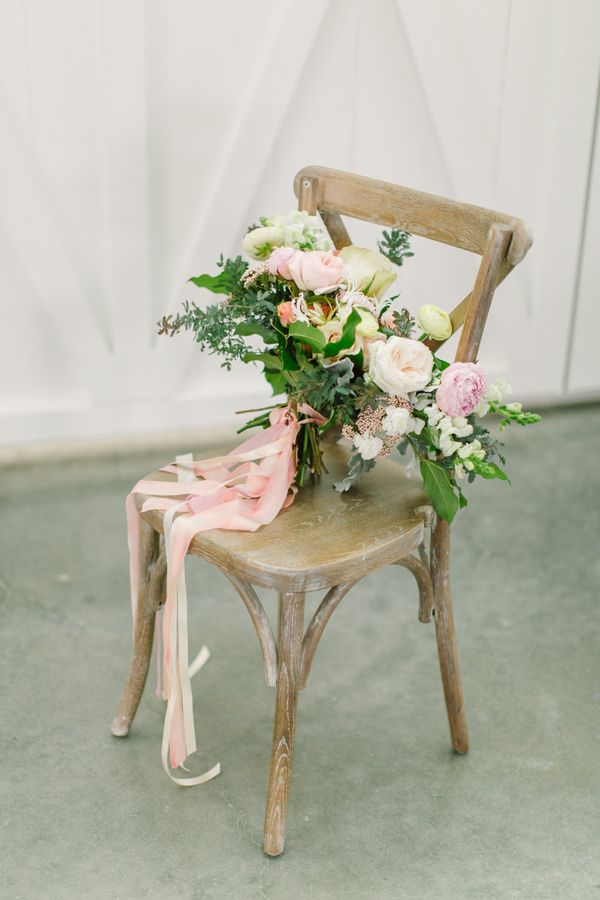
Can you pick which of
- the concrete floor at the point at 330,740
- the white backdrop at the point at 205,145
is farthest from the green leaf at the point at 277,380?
the white backdrop at the point at 205,145

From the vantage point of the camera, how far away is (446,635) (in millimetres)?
2002

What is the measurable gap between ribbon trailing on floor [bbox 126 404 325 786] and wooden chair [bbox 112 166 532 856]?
27 mm

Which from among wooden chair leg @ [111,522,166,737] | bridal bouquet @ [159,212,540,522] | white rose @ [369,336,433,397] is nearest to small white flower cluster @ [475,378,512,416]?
bridal bouquet @ [159,212,540,522]

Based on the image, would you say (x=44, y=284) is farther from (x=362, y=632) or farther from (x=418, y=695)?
(x=418, y=695)

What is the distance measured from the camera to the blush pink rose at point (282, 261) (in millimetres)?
1763

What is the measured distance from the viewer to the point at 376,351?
170cm

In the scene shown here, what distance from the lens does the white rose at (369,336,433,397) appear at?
65.6 inches

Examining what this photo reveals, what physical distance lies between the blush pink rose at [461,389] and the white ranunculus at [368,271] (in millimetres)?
229

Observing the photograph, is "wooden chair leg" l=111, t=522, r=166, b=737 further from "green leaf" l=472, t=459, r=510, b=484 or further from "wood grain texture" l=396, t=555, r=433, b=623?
"green leaf" l=472, t=459, r=510, b=484

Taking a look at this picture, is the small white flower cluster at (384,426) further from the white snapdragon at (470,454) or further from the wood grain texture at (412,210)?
the wood grain texture at (412,210)

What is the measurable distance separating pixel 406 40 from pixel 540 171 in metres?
0.64

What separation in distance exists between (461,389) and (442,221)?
38cm

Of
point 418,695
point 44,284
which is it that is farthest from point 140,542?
point 44,284

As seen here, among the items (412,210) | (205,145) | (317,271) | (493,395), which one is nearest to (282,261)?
(317,271)
